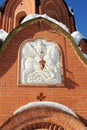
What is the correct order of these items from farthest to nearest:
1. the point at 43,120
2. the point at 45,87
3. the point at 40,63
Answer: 1. the point at 40,63
2. the point at 45,87
3. the point at 43,120

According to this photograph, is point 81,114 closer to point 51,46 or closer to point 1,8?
point 51,46

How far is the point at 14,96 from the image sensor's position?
21.0 feet

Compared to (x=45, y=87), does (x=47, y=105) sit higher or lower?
lower

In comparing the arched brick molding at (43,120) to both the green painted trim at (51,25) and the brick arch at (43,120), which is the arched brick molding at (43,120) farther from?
the green painted trim at (51,25)

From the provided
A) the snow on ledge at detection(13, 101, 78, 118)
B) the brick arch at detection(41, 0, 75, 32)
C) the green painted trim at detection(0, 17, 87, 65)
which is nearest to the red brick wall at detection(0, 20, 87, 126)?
the green painted trim at detection(0, 17, 87, 65)

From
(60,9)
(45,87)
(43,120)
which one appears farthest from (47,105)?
(60,9)

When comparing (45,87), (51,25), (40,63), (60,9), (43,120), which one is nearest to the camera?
(43,120)

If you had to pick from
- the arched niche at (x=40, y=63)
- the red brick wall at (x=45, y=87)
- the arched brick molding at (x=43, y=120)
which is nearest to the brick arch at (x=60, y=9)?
the red brick wall at (x=45, y=87)

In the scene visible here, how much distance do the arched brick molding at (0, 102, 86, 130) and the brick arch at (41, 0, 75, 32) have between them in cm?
466

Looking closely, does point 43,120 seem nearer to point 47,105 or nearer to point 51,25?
point 47,105

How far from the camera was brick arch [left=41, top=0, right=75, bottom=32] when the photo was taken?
1023 cm

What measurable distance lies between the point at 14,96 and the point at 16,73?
0.53m

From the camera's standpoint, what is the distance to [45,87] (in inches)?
256

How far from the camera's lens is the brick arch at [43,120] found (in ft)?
19.6
